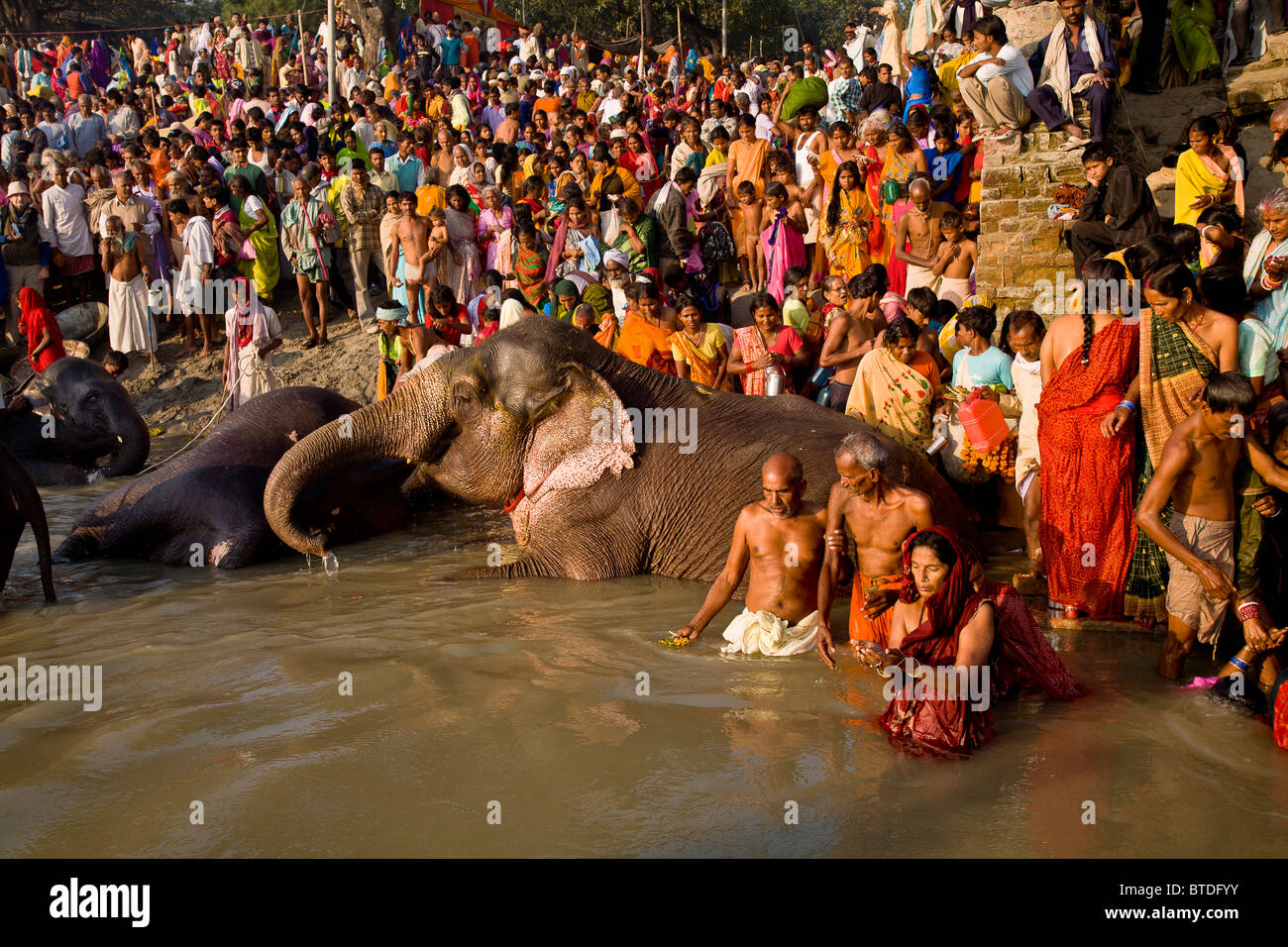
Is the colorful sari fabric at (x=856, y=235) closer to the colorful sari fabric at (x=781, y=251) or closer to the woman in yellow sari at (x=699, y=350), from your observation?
the colorful sari fabric at (x=781, y=251)

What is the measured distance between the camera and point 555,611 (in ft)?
20.1

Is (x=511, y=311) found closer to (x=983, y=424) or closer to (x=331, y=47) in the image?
(x=983, y=424)

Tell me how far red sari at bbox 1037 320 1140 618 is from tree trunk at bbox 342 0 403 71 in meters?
19.8

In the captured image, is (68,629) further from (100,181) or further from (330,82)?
(330,82)

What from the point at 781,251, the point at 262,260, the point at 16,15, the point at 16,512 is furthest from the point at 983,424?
the point at 16,15

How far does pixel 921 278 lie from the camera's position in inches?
379

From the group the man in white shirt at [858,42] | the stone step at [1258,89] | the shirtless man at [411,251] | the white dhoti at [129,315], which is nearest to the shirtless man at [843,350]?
the stone step at [1258,89]

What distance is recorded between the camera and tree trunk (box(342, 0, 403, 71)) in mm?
22562

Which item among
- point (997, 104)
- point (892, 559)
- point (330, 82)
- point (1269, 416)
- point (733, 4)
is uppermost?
point (733, 4)

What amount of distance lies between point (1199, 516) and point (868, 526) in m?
1.41

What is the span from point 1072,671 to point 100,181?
14.2m

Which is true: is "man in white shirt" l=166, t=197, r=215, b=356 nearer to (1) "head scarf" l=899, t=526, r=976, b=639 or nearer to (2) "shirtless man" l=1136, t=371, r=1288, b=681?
(1) "head scarf" l=899, t=526, r=976, b=639

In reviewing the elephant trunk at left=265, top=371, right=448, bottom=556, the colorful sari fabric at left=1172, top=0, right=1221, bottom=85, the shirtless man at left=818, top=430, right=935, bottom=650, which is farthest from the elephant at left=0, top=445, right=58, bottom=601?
the colorful sari fabric at left=1172, top=0, right=1221, bottom=85

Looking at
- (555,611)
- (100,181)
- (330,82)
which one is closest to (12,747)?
(555,611)
